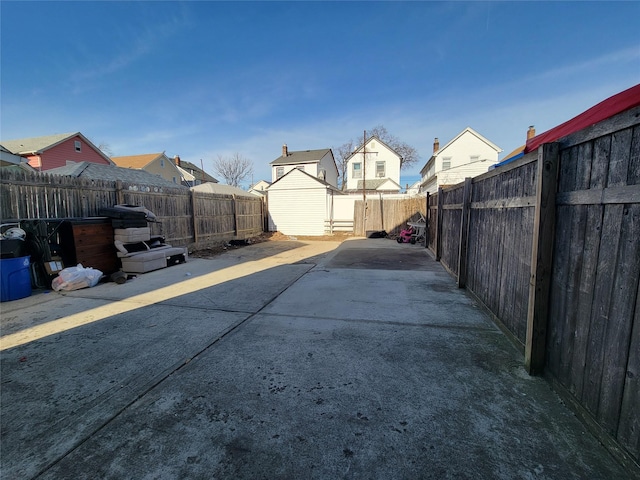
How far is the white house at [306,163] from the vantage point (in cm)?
2553

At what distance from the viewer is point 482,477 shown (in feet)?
4.43

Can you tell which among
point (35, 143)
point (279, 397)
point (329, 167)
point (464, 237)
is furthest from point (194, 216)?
point (329, 167)

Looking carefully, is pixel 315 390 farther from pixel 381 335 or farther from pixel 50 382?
pixel 50 382

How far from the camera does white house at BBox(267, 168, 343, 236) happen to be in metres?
15.1

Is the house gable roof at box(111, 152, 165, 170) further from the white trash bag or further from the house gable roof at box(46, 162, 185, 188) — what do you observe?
the white trash bag

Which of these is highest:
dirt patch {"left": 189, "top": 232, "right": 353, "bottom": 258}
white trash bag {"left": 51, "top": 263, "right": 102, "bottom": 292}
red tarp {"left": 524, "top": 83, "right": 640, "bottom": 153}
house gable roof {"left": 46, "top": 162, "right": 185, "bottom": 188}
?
house gable roof {"left": 46, "top": 162, "right": 185, "bottom": 188}

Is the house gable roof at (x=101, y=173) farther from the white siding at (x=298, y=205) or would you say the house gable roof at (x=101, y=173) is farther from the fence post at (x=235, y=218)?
the white siding at (x=298, y=205)

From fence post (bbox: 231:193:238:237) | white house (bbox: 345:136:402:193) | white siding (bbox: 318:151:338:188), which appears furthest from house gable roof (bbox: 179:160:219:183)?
fence post (bbox: 231:193:238:237)

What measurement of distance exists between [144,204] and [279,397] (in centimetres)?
769

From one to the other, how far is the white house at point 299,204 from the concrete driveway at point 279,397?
11.4 metres

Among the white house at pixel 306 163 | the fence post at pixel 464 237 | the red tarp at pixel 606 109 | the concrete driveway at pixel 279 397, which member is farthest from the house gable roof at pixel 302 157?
the red tarp at pixel 606 109

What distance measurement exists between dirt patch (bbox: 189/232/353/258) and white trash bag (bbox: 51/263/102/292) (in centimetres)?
360

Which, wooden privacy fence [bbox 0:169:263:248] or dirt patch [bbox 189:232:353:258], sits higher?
wooden privacy fence [bbox 0:169:263:248]

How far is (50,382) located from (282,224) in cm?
1348
